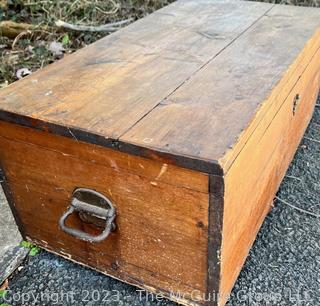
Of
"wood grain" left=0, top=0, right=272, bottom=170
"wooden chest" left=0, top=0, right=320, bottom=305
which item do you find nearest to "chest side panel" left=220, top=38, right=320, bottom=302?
"wooden chest" left=0, top=0, right=320, bottom=305

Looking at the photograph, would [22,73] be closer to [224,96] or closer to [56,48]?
Result: [56,48]

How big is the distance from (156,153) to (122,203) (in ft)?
0.77

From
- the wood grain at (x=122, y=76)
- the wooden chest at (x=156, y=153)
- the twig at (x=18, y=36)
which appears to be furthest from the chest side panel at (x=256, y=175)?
the twig at (x=18, y=36)

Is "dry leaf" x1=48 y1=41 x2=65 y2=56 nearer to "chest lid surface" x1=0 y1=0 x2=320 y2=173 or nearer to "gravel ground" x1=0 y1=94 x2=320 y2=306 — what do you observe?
"chest lid surface" x1=0 y1=0 x2=320 y2=173

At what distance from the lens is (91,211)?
1146 mm

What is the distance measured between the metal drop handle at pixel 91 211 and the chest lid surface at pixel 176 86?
0.60 feet

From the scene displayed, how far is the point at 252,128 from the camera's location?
1061mm

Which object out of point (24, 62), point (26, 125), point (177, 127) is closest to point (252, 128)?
point (177, 127)

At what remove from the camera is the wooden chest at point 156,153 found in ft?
3.26

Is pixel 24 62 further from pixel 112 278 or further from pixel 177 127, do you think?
pixel 177 127

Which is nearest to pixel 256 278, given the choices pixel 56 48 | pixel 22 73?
pixel 22 73

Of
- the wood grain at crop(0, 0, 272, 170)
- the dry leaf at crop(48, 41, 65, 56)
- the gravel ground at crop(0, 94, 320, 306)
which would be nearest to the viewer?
the wood grain at crop(0, 0, 272, 170)

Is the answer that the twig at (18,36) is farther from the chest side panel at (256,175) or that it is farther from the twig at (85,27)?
the chest side panel at (256,175)

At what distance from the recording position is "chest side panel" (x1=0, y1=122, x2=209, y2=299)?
102 cm
